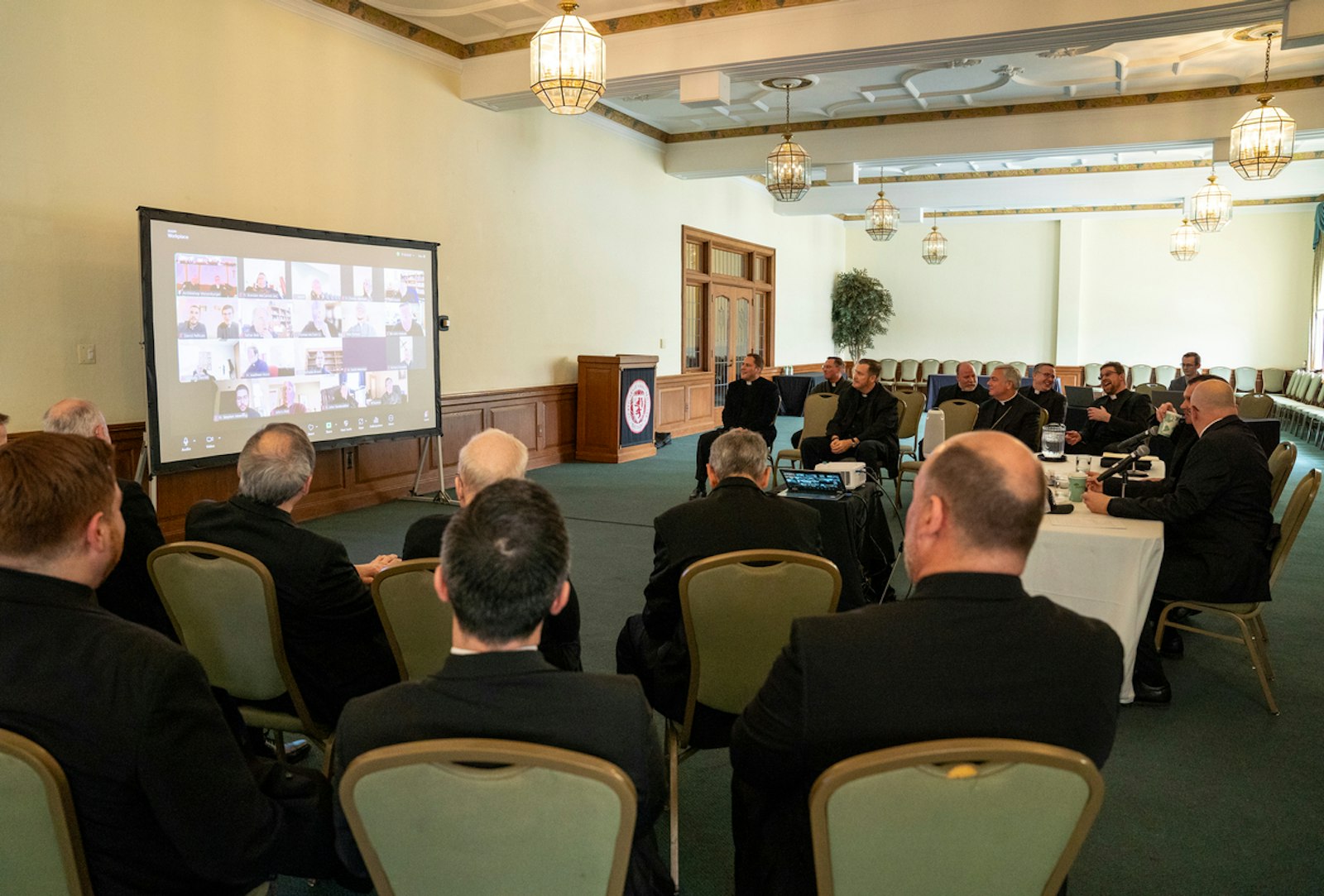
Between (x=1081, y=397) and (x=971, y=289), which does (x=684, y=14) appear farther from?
(x=971, y=289)

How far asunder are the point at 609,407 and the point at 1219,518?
718 cm

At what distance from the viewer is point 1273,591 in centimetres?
529

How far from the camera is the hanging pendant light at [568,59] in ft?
17.2

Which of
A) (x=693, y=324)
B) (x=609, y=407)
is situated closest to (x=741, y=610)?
(x=609, y=407)

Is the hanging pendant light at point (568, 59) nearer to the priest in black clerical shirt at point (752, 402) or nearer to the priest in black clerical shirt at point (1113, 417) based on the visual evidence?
the priest in black clerical shirt at point (752, 402)

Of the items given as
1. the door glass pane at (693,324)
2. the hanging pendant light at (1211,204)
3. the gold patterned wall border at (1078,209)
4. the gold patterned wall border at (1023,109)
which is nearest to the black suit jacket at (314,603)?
the gold patterned wall border at (1023,109)

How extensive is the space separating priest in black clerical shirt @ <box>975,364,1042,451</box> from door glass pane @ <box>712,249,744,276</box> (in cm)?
737

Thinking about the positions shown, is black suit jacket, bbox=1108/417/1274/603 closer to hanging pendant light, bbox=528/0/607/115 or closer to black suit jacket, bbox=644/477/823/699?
black suit jacket, bbox=644/477/823/699

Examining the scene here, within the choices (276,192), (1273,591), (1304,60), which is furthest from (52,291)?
(1304,60)

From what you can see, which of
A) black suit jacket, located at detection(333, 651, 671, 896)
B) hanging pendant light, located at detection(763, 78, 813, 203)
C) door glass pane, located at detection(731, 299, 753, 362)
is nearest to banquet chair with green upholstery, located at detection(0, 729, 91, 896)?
black suit jacket, located at detection(333, 651, 671, 896)

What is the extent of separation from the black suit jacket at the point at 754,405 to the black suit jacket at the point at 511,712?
7.19m

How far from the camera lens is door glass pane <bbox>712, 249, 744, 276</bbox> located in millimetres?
13906

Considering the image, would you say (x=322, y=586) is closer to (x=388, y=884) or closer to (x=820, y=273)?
(x=388, y=884)

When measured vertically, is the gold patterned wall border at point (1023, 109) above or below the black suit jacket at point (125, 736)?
above
